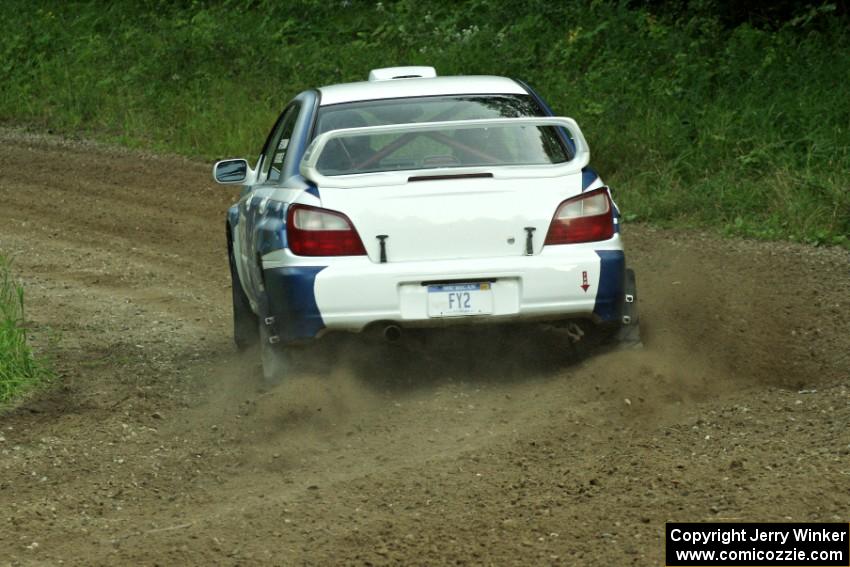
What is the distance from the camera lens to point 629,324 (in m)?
7.31

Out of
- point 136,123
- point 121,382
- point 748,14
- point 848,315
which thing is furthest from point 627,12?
point 121,382

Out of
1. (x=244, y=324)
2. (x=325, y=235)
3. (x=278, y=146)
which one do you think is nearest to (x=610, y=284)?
(x=325, y=235)

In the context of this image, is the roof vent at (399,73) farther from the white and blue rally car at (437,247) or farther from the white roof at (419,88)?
the white and blue rally car at (437,247)

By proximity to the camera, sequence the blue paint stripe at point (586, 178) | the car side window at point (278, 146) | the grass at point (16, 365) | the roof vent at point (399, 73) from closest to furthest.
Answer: the blue paint stripe at point (586, 178)
the grass at point (16, 365)
the car side window at point (278, 146)
the roof vent at point (399, 73)

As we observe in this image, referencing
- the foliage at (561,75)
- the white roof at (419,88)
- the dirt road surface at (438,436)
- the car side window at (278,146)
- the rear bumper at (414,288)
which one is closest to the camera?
the dirt road surface at (438,436)

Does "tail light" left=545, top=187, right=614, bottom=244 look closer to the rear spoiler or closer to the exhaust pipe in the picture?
the rear spoiler

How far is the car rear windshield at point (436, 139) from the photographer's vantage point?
738cm

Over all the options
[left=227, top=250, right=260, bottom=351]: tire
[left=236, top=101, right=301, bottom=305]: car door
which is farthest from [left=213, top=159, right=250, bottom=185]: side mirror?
[left=227, top=250, right=260, bottom=351]: tire

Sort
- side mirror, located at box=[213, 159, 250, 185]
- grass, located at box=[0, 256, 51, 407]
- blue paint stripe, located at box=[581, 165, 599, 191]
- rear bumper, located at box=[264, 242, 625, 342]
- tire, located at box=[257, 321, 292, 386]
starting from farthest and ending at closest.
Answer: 1. side mirror, located at box=[213, 159, 250, 185]
2. grass, located at box=[0, 256, 51, 407]
3. tire, located at box=[257, 321, 292, 386]
4. blue paint stripe, located at box=[581, 165, 599, 191]
5. rear bumper, located at box=[264, 242, 625, 342]

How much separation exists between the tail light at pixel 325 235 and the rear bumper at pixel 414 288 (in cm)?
5

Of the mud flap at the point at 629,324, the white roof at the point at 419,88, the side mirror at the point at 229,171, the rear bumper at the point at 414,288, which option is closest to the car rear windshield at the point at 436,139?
the white roof at the point at 419,88

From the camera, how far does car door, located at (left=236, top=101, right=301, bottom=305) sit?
7617 millimetres

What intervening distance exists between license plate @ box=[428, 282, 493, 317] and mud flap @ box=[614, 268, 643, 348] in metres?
0.82

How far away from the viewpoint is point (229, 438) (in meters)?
6.78
